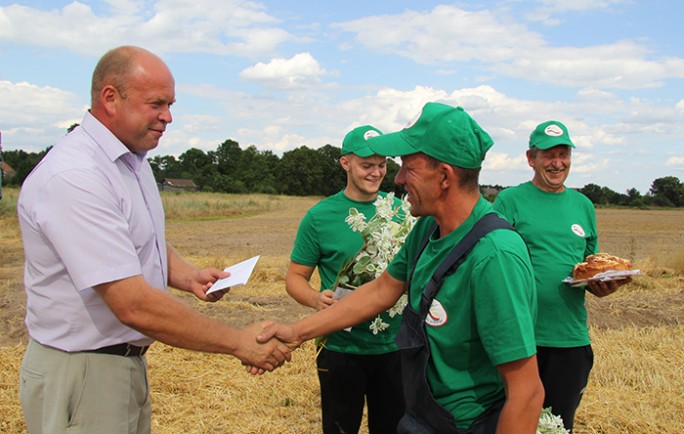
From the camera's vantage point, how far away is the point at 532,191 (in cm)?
443

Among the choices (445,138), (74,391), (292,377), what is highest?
(445,138)

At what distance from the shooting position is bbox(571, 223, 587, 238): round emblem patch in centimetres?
428

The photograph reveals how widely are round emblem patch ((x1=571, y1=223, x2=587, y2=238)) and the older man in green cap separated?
2.03m

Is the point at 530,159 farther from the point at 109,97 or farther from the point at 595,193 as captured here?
the point at 595,193

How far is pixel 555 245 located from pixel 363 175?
138 centimetres

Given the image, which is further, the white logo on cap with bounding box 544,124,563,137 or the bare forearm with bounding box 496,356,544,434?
the white logo on cap with bounding box 544,124,563,137

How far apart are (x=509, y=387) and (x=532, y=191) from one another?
A: 2527 mm

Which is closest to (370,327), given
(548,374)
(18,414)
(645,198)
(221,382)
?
(548,374)

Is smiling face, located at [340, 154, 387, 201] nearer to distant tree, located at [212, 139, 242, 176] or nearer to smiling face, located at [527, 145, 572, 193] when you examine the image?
smiling face, located at [527, 145, 572, 193]

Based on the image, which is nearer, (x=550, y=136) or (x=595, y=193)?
(x=550, y=136)

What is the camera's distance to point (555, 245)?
13.8 feet

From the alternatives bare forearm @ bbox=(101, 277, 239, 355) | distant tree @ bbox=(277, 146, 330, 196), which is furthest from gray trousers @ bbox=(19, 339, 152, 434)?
distant tree @ bbox=(277, 146, 330, 196)

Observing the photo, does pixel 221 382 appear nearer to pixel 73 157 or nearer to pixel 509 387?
pixel 73 157

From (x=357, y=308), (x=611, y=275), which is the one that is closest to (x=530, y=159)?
(x=611, y=275)
